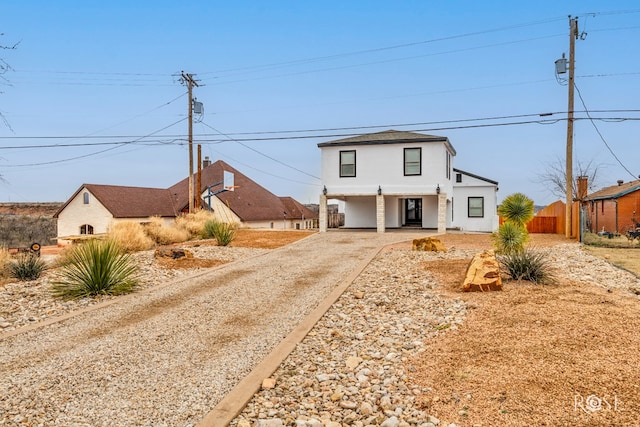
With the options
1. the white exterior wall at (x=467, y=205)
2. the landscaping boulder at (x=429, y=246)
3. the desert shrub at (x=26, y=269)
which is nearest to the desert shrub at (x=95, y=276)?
the desert shrub at (x=26, y=269)

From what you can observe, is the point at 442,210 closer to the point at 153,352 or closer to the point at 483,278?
the point at 483,278

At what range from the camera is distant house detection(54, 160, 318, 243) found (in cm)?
3912

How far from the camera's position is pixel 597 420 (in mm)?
3826

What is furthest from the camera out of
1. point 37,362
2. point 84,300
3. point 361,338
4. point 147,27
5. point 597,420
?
point 147,27

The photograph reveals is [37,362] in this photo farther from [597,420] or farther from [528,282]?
[528,282]

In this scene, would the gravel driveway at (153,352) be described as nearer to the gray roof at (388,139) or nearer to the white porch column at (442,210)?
the white porch column at (442,210)

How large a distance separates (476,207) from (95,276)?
28452mm

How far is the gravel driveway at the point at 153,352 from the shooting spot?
4.53 m

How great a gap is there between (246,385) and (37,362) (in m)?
3.08

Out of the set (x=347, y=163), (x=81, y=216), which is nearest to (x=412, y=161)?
(x=347, y=163)

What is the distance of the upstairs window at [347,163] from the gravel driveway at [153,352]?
1555 centimetres

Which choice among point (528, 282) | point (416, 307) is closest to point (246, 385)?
point (416, 307)

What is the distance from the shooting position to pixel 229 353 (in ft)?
20.0

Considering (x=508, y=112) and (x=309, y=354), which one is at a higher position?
(x=508, y=112)
